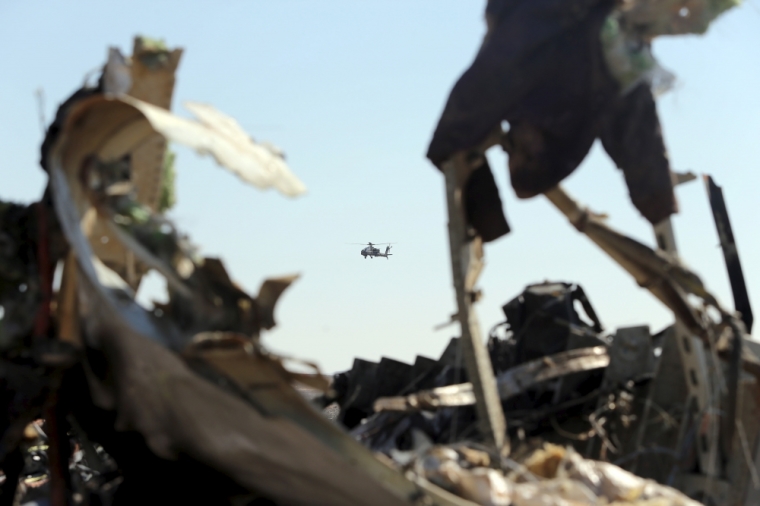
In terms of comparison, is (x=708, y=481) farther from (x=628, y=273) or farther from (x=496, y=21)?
(x=496, y=21)

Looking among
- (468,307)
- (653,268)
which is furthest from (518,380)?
(653,268)

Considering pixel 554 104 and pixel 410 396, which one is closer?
pixel 554 104

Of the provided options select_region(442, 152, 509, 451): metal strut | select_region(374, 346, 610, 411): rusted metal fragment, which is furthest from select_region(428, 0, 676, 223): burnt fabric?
select_region(374, 346, 610, 411): rusted metal fragment

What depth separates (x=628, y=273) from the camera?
4297 mm

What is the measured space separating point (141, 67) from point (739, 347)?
129 inches

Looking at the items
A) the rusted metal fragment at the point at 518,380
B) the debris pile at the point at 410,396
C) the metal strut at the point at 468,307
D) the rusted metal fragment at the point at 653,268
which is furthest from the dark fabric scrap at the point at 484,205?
the rusted metal fragment at the point at 518,380

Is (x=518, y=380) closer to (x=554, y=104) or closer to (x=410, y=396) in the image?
(x=410, y=396)

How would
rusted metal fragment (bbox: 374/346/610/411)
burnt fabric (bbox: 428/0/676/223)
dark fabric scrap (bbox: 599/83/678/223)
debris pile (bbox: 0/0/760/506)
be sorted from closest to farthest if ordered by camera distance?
1. debris pile (bbox: 0/0/760/506)
2. burnt fabric (bbox: 428/0/676/223)
3. dark fabric scrap (bbox: 599/83/678/223)
4. rusted metal fragment (bbox: 374/346/610/411)

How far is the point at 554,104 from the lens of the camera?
3.83 metres

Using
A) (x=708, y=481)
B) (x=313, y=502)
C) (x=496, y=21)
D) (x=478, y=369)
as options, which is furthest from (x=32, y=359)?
(x=708, y=481)

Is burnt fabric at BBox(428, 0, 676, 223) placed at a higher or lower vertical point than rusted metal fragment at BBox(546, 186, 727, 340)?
higher

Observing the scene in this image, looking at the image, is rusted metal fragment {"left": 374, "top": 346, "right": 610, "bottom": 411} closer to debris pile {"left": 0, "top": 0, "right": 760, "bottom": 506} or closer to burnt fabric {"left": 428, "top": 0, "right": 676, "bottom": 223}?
debris pile {"left": 0, "top": 0, "right": 760, "bottom": 506}

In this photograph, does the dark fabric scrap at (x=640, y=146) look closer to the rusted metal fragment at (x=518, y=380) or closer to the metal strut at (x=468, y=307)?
the metal strut at (x=468, y=307)

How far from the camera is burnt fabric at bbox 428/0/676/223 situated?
3748mm
